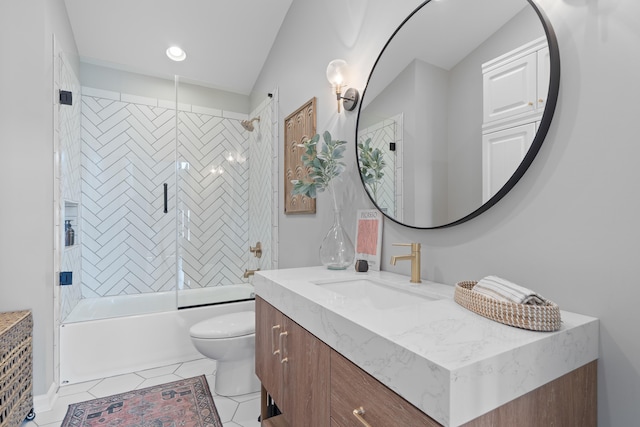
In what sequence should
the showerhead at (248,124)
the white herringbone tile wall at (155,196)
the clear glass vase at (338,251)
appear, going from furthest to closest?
the showerhead at (248,124)
the white herringbone tile wall at (155,196)
the clear glass vase at (338,251)

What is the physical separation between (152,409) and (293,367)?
1217 millimetres

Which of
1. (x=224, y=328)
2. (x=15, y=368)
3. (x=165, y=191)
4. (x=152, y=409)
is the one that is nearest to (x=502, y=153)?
(x=224, y=328)

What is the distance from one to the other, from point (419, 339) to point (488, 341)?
0.14 metres

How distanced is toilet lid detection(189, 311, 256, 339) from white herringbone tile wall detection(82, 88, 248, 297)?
106 centimetres

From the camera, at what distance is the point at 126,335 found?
2346mm

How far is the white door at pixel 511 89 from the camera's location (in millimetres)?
928

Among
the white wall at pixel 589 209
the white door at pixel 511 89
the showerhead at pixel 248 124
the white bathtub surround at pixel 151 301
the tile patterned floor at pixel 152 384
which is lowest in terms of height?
the tile patterned floor at pixel 152 384

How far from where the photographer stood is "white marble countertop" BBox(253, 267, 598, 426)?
553mm

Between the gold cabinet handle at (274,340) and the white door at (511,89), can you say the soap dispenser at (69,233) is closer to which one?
the gold cabinet handle at (274,340)

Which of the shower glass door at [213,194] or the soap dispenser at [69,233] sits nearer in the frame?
the soap dispenser at [69,233]

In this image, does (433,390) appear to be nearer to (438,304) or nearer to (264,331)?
(438,304)

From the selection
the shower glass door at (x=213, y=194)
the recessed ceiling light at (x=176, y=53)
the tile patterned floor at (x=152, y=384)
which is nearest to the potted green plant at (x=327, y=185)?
the tile patterned floor at (x=152, y=384)

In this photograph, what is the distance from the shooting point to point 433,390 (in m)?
0.56

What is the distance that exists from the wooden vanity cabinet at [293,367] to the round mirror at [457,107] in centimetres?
63
